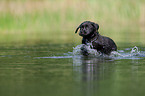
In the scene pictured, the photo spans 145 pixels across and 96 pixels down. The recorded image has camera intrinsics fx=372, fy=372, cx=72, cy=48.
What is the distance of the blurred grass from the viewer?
1345 inches

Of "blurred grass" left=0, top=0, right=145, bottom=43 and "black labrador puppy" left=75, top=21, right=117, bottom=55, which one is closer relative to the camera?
"black labrador puppy" left=75, top=21, right=117, bottom=55

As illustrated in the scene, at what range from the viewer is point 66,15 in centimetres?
3750

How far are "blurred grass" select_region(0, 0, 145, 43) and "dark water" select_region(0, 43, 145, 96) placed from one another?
72.9 feet

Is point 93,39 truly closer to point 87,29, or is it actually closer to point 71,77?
point 87,29

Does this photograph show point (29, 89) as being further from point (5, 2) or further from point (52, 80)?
point (5, 2)

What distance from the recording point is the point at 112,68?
31.0ft

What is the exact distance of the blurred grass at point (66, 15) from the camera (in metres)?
34.2

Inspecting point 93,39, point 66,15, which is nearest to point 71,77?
point 93,39

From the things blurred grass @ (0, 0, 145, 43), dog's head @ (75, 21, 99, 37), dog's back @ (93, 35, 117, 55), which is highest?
blurred grass @ (0, 0, 145, 43)

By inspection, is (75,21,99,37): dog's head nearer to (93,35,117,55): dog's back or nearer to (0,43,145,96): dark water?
(93,35,117,55): dog's back

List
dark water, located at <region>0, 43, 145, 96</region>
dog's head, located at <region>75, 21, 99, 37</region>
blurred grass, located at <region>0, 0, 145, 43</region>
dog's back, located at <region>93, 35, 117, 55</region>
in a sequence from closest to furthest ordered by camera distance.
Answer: dark water, located at <region>0, 43, 145, 96</region>
dog's head, located at <region>75, 21, 99, 37</region>
dog's back, located at <region>93, 35, 117, 55</region>
blurred grass, located at <region>0, 0, 145, 43</region>

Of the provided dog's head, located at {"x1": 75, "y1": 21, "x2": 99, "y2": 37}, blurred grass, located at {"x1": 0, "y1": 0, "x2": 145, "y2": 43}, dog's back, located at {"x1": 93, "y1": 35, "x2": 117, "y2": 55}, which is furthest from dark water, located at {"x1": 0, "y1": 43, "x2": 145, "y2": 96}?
blurred grass, located at {"x1": 0, "y1": 0, "x2": 145, "y2": 43}

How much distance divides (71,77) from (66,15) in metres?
29.7

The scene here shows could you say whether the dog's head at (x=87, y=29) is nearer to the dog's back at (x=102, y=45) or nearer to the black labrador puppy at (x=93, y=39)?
the black labrador puppy at (x=93, y=39)
